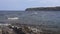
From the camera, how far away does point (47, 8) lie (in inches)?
5079

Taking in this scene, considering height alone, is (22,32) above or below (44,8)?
above

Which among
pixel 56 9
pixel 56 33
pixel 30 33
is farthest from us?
pixel 56 9

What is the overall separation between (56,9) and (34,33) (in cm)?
10771

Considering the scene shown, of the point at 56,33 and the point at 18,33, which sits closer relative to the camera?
the point at 18,33

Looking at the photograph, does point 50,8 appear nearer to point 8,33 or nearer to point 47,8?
point 47,8

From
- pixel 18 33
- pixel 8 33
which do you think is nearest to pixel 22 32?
pixel 18 33

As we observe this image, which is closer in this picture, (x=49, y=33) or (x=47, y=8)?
(x=49, y=33)

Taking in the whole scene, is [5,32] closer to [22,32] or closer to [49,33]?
[22,32]

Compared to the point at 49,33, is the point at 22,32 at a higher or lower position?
higher

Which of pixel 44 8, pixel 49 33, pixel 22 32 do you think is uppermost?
pixel 22 32

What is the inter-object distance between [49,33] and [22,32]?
405 cm

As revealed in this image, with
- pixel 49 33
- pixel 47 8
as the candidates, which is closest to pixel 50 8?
pixel 47 8

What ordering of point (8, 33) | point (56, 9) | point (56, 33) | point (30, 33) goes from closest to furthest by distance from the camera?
point (8, 33) → point (30, 33) → point (56, 33) → point (56, 9)

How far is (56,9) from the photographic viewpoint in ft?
406
